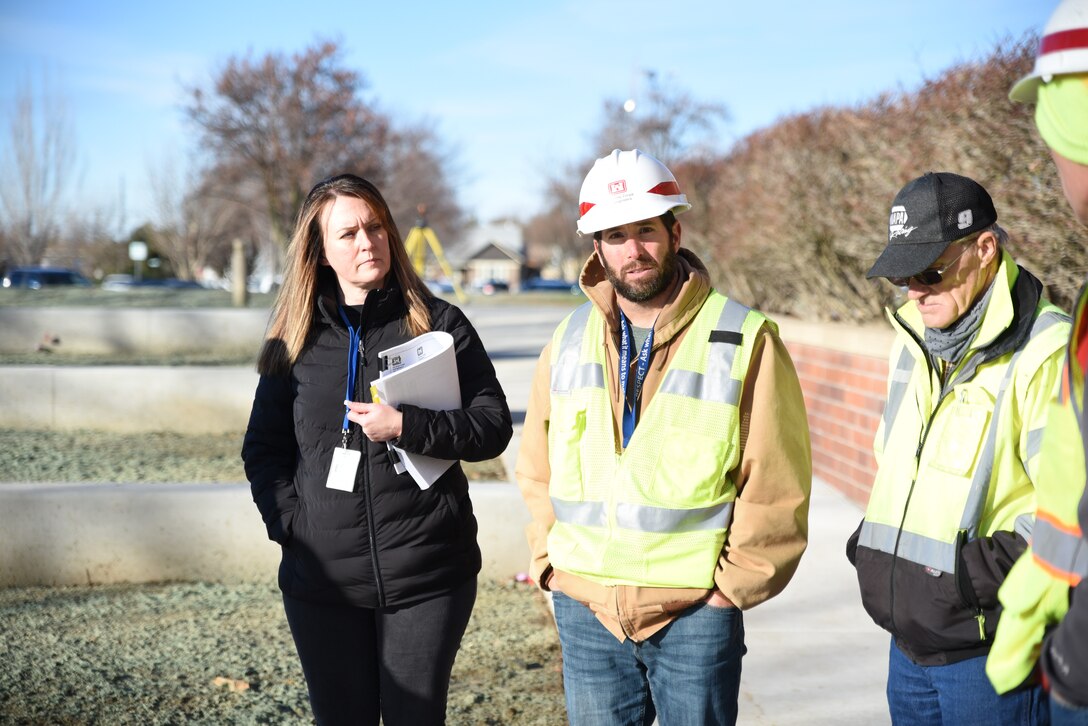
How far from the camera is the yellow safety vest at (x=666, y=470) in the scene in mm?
2428

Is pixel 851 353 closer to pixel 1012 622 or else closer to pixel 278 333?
pixel 278 333

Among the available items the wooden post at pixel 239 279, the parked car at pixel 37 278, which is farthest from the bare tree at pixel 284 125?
→ the parked car at pixel 37 278

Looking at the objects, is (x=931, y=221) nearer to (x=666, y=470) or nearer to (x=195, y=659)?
(x=666, y=470)

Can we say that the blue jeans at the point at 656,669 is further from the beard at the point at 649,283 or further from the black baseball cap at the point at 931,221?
the black baseball cap at the point at 931,221

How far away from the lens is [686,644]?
2.46m

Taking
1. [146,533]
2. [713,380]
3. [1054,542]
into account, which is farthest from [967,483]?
[146,533]

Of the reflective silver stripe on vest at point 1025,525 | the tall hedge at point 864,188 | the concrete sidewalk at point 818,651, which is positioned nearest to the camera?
the reflective silver stripe on vest at point 1025,525

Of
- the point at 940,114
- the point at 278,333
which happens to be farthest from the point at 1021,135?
the point at 278,333

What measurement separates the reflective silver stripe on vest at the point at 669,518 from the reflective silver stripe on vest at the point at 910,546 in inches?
13.5

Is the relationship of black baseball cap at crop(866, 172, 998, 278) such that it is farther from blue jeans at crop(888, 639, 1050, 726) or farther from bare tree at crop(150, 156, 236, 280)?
bare tree at crop(150, 156, 236, 280)

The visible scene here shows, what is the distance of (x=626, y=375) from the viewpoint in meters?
2.62

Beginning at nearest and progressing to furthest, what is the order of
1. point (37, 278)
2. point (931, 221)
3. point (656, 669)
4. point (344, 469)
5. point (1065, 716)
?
point (1065, 716) → point (931, 221) → point (656, 669) → point (344, 469) → point (37, 278)

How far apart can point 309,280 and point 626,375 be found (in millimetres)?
1037

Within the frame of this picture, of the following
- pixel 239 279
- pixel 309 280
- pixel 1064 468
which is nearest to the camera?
pixel 1064 468
